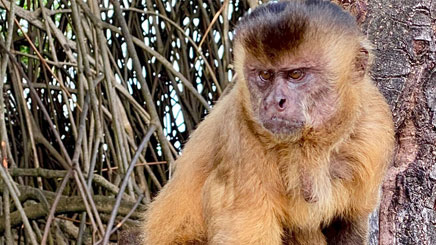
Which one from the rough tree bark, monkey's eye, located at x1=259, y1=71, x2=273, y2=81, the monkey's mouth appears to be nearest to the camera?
the monkey's mouth

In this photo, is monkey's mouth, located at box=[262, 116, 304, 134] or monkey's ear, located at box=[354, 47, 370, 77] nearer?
→ monkey's mouth, located at box=[262, 116, 304, 134]

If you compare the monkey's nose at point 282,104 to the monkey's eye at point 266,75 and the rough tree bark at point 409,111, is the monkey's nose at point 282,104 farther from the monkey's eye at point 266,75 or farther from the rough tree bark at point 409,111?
the rough tree bark at point 409,111

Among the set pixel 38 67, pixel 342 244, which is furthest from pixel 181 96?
pixel 342 244

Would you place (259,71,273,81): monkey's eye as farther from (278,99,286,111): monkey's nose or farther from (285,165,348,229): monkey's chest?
(285,165,348,229): monkey's chest

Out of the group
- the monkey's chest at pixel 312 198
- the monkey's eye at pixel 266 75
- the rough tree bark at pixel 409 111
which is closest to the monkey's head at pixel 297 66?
the monkey's eye at pixel 266 75

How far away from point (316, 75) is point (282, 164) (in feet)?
1.09

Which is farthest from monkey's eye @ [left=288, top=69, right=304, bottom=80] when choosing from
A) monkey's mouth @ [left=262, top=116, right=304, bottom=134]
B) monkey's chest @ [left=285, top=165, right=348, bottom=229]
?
monkey's chest @ [left=285, top=165, right=348, bottom=229]

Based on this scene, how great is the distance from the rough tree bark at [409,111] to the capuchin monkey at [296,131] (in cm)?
13

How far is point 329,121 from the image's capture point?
2.79 metres

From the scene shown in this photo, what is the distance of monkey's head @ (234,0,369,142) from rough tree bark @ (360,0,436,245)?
34 cm

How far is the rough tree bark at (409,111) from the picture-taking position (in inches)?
119

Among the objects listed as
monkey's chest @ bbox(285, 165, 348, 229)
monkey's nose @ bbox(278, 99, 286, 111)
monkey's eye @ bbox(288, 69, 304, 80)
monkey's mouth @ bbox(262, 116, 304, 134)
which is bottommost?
monkey's chest @ bbox(285, 165, 348, 229)

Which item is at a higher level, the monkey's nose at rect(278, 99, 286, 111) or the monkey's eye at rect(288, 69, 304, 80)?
the monkey's eye at rect(288, 69, 304, 80)

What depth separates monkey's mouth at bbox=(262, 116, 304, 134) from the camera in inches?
105
